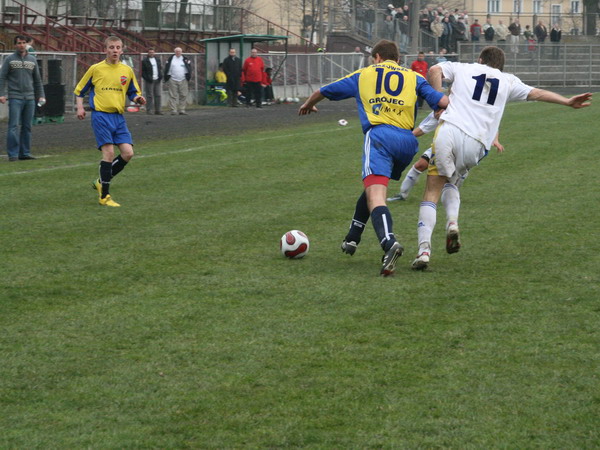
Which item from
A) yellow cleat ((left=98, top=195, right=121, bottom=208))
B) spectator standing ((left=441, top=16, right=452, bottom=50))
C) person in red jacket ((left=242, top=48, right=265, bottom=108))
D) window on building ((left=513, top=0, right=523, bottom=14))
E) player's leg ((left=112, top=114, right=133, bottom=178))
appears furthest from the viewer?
window on building ((left=513, top=0, right=523, bottom=14))

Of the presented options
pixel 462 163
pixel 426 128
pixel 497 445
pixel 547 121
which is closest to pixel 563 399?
pixel 497 445

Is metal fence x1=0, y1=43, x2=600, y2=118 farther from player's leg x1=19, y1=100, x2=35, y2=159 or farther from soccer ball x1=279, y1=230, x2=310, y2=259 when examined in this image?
soccer ball x1=279, y1=230, x2=310, y2=259

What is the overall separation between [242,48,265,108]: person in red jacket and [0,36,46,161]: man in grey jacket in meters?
15.3

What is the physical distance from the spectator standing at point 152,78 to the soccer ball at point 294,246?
20487 millimetres

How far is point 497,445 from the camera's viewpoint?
4359mm

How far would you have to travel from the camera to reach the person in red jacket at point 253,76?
32031 millimetres

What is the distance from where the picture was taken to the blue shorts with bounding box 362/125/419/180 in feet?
26.4

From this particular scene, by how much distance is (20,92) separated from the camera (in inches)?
663

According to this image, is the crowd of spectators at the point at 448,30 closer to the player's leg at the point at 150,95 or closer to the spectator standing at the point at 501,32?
the spectator standing at the point at 501,32

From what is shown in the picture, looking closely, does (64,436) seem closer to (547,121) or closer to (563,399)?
(563,399)

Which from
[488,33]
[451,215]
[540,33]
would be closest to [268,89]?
[488,33]

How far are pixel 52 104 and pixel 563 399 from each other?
2292cm

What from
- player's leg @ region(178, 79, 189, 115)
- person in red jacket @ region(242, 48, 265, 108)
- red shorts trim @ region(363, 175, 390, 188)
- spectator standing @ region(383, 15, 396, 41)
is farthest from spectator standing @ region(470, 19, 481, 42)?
red shorts trim @ region(363, 175, 390, 188)

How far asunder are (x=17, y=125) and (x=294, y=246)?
32.2 ft
